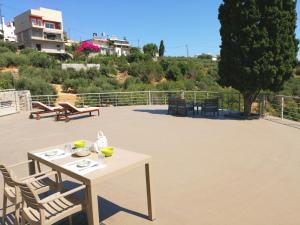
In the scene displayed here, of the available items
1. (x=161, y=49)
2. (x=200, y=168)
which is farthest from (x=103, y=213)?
(x=161, y=49)

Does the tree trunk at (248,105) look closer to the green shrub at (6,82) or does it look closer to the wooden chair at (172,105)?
the wooden chair at (172,105)

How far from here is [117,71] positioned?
3462 cm

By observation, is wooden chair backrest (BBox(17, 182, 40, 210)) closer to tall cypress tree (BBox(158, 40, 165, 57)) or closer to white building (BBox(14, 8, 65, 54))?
white building (BBox(14, 8, 65, 54))

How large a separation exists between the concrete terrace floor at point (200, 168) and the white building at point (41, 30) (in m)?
39.8

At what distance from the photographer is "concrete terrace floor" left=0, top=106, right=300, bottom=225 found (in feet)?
10.7

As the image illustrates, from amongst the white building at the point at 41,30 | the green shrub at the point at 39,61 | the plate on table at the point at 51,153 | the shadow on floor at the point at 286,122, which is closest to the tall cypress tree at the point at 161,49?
the white building at the point at 41,30

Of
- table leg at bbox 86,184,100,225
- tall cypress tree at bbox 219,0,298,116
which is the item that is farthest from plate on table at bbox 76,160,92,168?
tall cypress tree at bbox 219,0,298,116

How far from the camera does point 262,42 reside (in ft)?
28.8

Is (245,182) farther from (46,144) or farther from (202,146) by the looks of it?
(46,144)

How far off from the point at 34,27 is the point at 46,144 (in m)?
42.7

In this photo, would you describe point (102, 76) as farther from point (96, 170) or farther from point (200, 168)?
point (96, 170)

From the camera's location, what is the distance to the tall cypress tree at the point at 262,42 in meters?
8.81

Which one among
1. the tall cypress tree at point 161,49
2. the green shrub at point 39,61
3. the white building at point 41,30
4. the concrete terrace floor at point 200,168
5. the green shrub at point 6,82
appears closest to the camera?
the concrete terrace floor at point 200,168

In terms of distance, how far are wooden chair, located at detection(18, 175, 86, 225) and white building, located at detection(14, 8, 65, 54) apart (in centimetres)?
4624
